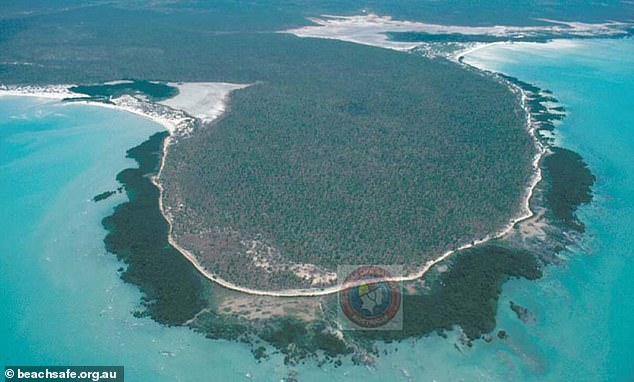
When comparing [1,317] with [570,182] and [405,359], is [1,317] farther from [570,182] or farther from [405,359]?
[570,182]

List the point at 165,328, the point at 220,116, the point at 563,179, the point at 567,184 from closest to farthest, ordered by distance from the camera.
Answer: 1. the point at 165,328
2. the point at 567,184
3. the point at 563,179
4. the point at 220,116

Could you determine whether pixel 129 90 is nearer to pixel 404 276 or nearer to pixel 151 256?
pixel 151 256

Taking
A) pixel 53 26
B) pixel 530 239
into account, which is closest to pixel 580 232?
pixel 530 239

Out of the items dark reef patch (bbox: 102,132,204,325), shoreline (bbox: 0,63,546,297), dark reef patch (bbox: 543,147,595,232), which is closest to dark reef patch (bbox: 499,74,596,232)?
dark reef patch (bbox: 543,147,595,232)

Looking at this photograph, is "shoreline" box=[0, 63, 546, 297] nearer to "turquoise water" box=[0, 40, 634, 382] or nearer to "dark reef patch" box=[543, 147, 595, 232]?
"dark reef patch" box=[543, 147, 595, 232]

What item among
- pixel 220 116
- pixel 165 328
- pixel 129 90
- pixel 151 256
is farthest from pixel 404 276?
pixel 129 90

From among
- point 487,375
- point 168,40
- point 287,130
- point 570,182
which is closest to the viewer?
point 487,375
